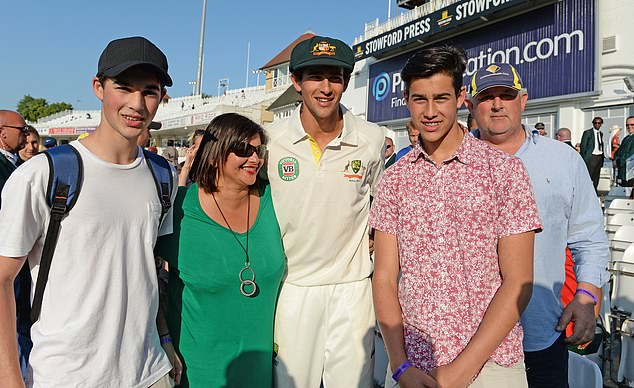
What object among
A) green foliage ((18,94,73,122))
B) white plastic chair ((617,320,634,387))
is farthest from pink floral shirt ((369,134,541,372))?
green foliage ((18,94,73,122))

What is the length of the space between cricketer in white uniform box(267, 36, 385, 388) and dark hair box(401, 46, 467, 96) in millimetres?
784

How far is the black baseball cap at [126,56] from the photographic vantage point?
191 cm

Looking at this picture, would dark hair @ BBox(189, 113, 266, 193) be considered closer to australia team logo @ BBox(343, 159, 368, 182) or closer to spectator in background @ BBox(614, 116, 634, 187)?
australia team logo @ BBox(343, 159, 368, 182)

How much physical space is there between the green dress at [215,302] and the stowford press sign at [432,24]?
48.5ft

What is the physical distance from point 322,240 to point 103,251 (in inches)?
50.9

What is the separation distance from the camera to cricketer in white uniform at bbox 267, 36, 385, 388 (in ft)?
9.00

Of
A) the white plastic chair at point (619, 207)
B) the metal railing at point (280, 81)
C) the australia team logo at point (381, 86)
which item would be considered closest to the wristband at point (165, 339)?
the white plastic chair at point (619, 207)

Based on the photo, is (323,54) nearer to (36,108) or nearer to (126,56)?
(126,56)

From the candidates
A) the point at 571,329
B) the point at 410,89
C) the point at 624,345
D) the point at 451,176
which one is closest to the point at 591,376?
the point at 571,329

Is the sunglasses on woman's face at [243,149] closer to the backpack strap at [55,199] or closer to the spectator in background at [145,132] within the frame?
the spectator in background at [145,132]

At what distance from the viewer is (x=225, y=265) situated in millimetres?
2438

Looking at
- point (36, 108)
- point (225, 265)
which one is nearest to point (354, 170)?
point (225, 265)

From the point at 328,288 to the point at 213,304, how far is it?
28.7 inches

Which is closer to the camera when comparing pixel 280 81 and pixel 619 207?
pixel 619 207
